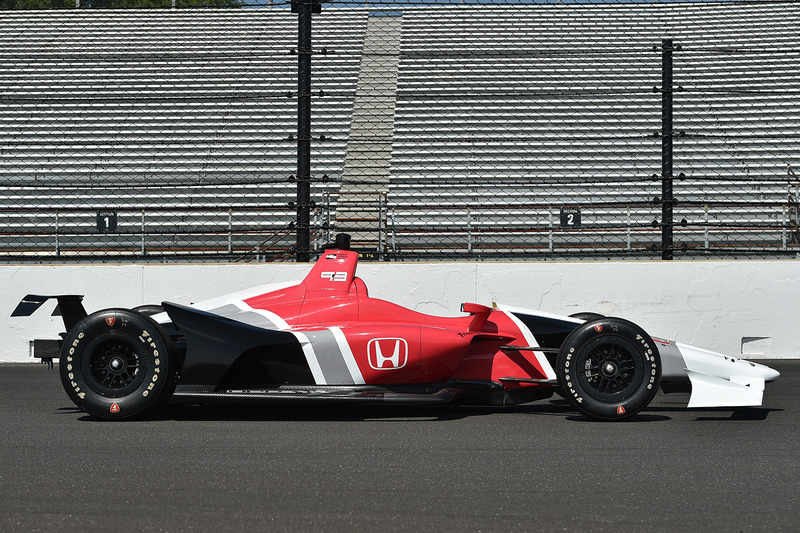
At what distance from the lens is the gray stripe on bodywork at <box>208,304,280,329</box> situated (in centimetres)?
512

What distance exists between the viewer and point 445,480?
11.2ft

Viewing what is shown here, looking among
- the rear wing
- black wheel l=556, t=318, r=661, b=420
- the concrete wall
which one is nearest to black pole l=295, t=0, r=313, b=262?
the concrete wall

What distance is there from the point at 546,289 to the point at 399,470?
430 cm

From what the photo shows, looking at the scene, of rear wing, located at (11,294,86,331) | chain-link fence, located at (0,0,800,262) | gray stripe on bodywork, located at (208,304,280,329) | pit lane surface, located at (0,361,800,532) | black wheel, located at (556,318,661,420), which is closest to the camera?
pit lane surface, located at (0,361,800,532)

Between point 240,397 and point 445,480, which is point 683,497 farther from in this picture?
point 240,397

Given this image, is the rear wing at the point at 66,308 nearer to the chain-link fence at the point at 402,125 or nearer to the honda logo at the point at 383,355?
the honda logo at the point at 383,355

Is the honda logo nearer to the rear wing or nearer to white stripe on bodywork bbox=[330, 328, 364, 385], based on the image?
white stripe on bodywork bbox=[330, 328, 364, 385]

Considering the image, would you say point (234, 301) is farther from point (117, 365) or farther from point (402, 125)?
point (402, 125)

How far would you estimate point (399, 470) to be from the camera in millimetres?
3617

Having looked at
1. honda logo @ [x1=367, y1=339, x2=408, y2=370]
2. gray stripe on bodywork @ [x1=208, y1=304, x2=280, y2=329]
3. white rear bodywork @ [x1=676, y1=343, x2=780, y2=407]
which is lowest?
white rear bodywork @ [x1=676, y1=343, x2=780, y2=407]

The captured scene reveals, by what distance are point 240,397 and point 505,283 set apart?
11.0 ft

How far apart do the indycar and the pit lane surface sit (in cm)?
15

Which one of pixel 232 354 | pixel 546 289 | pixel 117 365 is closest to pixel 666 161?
pixel 546 289

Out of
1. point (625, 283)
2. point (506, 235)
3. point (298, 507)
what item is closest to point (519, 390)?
point (298, 507)
